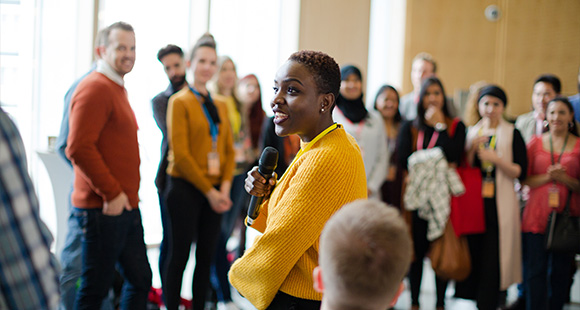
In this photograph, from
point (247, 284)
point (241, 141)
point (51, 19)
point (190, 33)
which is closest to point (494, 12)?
point (190, 33)

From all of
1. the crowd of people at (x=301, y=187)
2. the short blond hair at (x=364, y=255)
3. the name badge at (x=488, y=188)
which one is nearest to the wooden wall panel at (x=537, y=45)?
the crowd of people at (x=301, y=187)

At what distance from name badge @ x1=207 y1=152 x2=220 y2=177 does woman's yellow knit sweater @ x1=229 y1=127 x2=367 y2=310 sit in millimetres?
1739

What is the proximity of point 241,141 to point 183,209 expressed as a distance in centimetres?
163

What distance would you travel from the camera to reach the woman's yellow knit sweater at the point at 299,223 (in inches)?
63.3

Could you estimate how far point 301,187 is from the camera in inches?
63.8

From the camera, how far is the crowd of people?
4.11 feet

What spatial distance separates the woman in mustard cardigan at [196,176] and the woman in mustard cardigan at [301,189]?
153cm

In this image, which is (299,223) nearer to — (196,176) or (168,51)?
(196,176)

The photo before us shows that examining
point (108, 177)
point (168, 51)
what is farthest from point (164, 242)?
point (168, 51)

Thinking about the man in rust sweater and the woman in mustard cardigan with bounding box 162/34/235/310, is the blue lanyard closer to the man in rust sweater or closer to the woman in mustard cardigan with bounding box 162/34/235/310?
the woman in mustard cardigan with bounding box 162/34/235/310

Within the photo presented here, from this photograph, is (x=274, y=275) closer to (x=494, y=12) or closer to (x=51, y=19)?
(x=51, y=19)

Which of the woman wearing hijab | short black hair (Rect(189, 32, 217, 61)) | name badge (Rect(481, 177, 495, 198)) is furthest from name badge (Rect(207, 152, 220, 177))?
name badge (Rect(481, 177, 495, 198))

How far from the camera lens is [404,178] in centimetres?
448

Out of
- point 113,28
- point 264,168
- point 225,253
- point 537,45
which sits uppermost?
point 537,45
